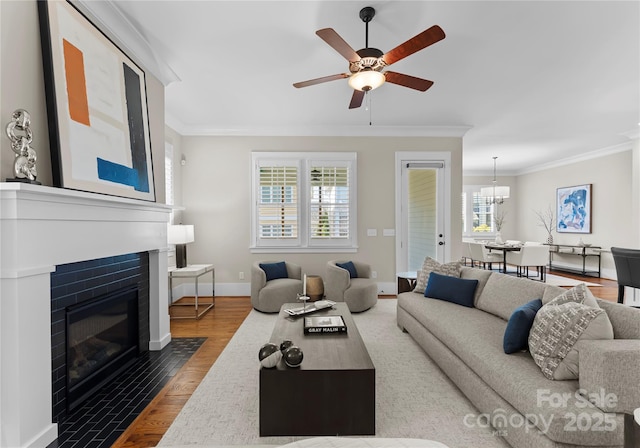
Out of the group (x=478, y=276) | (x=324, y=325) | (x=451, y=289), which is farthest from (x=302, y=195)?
(x=324, y=325)

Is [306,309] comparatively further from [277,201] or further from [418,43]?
[277,201]

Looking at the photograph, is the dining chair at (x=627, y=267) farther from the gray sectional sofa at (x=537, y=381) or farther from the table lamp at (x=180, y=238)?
the table lamp at (x=180, y=238)

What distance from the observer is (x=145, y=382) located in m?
2.58

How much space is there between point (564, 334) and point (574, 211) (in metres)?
7.94

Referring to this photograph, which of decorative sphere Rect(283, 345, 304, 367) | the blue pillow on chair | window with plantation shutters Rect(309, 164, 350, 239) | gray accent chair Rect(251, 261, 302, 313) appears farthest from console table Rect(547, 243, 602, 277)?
decorative sphere Rect(283, 345, 304, 367)

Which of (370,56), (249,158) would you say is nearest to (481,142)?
(249,158)

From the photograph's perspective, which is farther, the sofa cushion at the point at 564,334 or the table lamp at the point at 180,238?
the table lamp at the point at 180,238

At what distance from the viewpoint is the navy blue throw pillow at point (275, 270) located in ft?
15.9

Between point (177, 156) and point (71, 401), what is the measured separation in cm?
383

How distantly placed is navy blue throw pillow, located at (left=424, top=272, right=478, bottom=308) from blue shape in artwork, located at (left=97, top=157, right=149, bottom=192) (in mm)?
3023

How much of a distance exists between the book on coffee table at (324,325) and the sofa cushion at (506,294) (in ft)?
4.54

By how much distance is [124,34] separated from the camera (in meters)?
2.64

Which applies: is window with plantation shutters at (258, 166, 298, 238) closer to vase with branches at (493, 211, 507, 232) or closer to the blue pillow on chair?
the blue pillow on chair

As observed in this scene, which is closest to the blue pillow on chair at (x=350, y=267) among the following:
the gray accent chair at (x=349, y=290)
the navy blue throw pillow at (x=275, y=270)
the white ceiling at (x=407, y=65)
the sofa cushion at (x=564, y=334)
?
the gray accent chair at (x=349, y=290)
